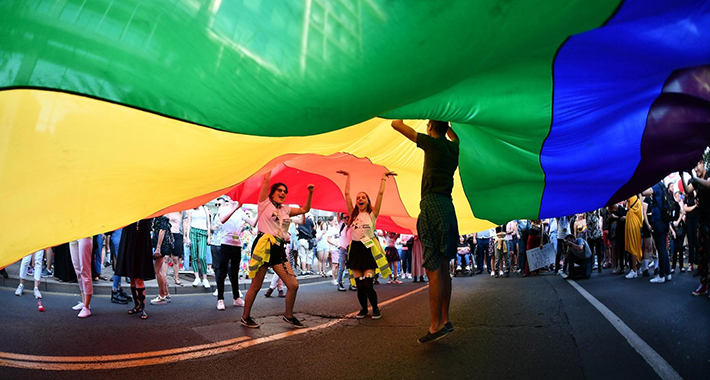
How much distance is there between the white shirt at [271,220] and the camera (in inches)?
244

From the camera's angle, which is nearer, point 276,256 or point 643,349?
point 643,349

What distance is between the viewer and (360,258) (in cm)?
704

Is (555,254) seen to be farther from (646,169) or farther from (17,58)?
(17,58)

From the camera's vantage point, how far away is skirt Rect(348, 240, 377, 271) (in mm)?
6988

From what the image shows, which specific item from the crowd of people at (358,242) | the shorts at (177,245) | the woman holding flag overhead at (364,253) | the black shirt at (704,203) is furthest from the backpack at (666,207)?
the shorts at (177,245)

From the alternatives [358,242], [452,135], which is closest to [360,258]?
[358,242]

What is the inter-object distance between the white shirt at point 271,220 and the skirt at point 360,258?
121 centimetres

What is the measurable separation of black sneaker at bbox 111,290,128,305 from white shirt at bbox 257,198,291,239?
4022 millimetres

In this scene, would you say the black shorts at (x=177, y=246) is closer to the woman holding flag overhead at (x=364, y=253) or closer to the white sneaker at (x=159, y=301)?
A: the white sneaker at (x=159, y=301)

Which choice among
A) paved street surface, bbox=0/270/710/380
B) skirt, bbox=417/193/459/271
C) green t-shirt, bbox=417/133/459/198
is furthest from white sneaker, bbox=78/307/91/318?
green t-shirt, bbox=417/133/459/198

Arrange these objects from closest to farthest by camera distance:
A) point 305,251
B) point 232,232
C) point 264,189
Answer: point 264,189 < point 232,232 < point 305,251

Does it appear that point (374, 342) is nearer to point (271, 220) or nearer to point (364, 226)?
point (271, 220)

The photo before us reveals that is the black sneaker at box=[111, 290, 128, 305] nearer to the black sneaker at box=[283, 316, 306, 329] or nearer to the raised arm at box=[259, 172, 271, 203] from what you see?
the black sneaker at box=[283, 316, 306, 329]

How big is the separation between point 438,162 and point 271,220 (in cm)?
265
